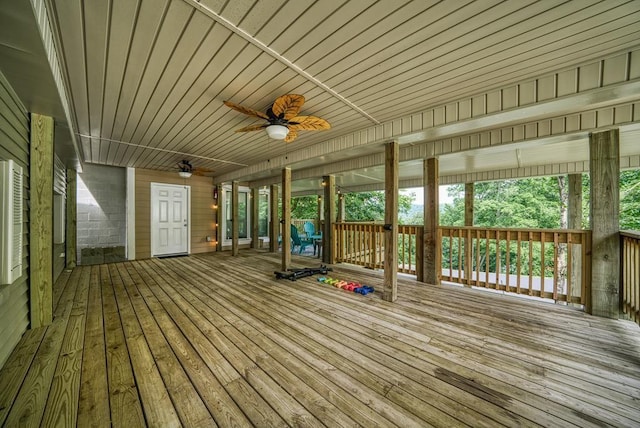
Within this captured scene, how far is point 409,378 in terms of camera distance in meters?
1.65

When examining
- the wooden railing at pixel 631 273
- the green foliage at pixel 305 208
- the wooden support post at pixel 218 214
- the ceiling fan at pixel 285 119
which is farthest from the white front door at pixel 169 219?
the wooden railing at pixel 631 273

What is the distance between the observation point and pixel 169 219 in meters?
6.97

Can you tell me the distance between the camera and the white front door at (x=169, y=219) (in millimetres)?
6695

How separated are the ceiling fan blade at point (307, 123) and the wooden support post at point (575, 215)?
17.3 feet

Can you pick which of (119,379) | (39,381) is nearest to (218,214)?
(39,381)

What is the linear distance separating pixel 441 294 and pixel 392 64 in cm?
309

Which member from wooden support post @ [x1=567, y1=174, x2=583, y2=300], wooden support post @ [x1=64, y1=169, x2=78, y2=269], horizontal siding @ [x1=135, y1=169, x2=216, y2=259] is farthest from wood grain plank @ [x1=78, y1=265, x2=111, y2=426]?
wooden support post @ [x1=567, y1=174, x2=583, y2=300]

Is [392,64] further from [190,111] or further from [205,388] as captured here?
[205,388]

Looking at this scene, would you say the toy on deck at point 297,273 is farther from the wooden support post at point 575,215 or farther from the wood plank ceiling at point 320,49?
the wooden support post at point 575,215

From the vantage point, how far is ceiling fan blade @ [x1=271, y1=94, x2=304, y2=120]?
225 centimetres

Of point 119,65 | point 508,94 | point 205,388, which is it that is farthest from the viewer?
point 508,94

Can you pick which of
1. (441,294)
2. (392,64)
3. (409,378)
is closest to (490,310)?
(441,294)

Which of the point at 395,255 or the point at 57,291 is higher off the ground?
the point at 395,255

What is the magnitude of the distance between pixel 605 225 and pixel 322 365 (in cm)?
352
